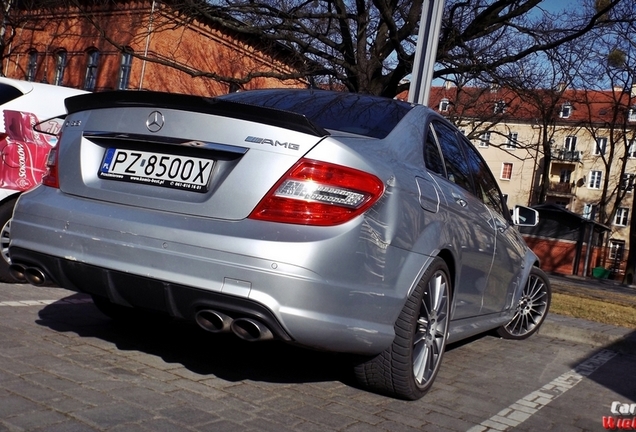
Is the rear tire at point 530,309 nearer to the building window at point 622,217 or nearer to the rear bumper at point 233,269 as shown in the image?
the rear bumper at point 233,269

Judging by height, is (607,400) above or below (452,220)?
below

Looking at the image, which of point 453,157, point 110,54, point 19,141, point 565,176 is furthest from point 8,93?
point 565,176

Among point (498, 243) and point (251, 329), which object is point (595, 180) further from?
point (251, 329)

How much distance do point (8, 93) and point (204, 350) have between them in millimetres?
3323

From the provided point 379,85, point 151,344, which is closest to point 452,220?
point 151,344

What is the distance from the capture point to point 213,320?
354cm

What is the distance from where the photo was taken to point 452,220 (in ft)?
14.9

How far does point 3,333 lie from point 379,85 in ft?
41.9

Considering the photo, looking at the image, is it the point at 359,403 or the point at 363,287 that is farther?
the point at 359,403

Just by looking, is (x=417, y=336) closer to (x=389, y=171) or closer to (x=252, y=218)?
(x=389, y=171)

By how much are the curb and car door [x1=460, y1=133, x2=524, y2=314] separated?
5.25ft

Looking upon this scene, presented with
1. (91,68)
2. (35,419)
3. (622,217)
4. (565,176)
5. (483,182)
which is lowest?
(35,419)

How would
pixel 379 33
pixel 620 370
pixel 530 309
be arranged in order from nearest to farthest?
pixel 620 370 < pixel 530 309 < pixel 379 33

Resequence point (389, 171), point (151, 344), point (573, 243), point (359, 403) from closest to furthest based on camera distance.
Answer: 1. point (389, 171)
2. point (359, 403)
3. point (151, 344)
4. point (573, 243)
